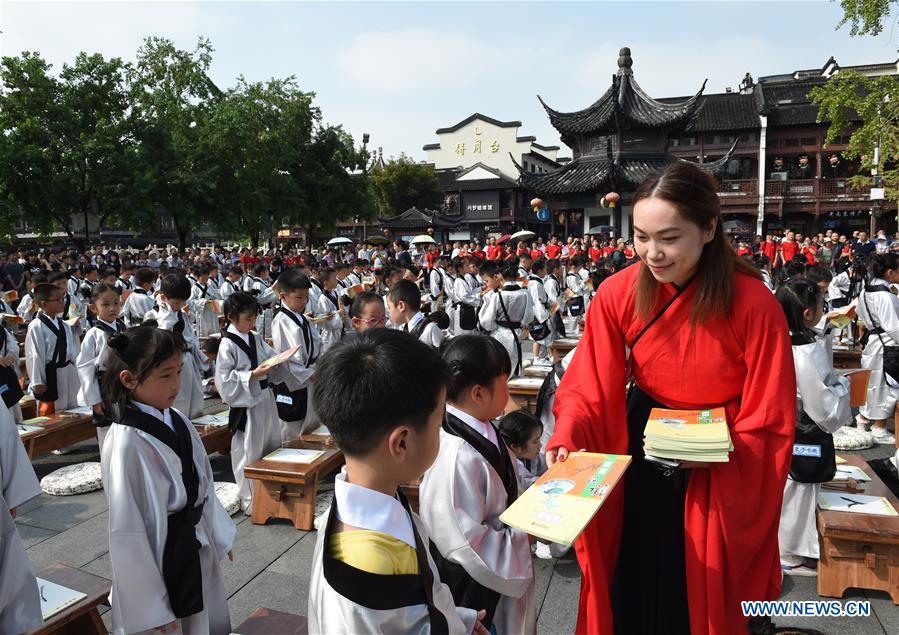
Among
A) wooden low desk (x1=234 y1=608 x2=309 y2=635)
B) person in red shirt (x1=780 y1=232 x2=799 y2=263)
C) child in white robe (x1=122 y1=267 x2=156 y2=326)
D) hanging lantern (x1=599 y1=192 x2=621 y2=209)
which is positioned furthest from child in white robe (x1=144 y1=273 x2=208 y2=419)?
person in red shirt (x1=780 y1=232 x2=799 y2=263)

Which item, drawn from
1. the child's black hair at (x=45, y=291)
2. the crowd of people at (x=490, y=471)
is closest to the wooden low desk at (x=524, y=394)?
the crowd of people at (x=490, y=471)

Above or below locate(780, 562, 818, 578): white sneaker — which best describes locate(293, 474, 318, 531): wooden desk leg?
above

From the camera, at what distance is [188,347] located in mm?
6309

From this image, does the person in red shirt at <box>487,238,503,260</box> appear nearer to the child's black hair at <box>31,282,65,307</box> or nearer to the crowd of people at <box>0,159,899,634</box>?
the child's black hair at <box>31,282,65,307</box>

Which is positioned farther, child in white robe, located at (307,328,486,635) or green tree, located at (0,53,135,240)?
green tree, located at (0,53,135,240)

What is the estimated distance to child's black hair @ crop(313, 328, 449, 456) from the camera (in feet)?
5.08

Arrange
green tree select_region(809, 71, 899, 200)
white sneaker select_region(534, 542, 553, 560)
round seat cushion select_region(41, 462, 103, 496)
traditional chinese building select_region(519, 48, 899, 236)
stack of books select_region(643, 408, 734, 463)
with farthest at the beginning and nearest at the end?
1. traditional chinese building select_region(519, 48, 899, 236)
2. green tree select_region(809, 71, 899, 200)
3. round seat cushion select_region(41, 462, 103, 496)
4. white sneaker select_region(534, 542, 553, 560)
5. stack of books select_region(643, 408, 734, 463)

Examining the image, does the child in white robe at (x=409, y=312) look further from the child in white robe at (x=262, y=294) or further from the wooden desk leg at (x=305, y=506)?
the child in white robe at (x=262, y=294)

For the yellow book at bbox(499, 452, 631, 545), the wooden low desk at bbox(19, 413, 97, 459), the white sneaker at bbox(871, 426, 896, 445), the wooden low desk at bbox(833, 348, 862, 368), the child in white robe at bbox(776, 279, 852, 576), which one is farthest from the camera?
the wooden low desk at bbox(833, 348, 862, 368)

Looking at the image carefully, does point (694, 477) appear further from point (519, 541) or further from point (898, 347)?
point (898, 347)

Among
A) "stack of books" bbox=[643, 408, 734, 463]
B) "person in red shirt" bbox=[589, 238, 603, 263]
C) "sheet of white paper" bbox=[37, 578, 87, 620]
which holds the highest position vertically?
"person in red shirt" bbox=[589, 238, 603, 263]

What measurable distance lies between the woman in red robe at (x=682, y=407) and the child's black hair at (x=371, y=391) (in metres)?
0.89

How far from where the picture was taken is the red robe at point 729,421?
85.1 inches

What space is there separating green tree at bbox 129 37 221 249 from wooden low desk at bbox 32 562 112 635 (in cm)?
2149
